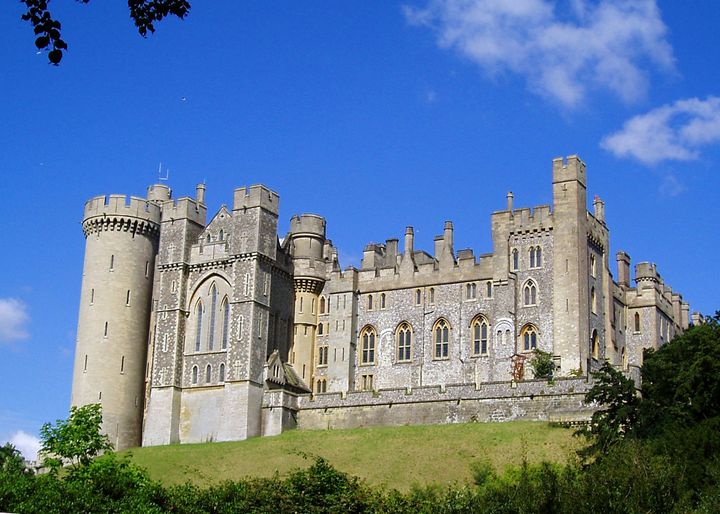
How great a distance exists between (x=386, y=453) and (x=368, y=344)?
17.2 metres

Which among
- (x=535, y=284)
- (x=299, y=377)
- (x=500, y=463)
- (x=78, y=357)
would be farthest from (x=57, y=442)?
(x=535, y=284)

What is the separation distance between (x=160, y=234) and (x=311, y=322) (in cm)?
1101

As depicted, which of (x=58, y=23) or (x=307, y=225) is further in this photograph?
(x=307, y=225)

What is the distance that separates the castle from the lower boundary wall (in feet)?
0.30

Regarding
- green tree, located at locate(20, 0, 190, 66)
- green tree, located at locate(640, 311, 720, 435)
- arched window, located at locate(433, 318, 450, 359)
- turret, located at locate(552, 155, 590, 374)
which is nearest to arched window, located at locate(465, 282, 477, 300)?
arched window, located at locate(433, 318, 450, 359)

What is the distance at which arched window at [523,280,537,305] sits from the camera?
64188 millimetres

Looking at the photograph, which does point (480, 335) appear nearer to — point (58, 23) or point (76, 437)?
point (76, 437)

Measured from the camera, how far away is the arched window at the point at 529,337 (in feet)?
209

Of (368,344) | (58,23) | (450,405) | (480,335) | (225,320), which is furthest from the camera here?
(368,344)

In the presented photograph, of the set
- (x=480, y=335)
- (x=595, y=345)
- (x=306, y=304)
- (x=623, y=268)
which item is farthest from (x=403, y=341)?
(x=623, y=268)

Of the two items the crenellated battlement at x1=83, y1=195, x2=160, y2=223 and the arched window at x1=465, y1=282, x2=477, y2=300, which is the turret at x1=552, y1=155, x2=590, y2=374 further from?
the crenellated battlement at x1=83, y1=195, x2=160, y2=223

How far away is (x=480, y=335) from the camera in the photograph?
216ft

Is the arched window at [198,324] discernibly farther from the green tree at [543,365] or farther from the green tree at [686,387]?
the green tree at [686,387]

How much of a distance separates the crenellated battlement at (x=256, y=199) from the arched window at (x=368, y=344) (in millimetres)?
9390
